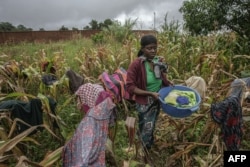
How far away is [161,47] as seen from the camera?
16.3 ft

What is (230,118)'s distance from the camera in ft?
7.14

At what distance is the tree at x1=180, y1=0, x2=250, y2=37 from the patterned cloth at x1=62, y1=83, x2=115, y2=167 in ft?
11.4

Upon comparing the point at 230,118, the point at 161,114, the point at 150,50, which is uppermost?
the point at 150,50

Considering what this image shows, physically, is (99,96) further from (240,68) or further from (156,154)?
(240,68)

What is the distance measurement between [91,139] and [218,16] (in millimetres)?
4152

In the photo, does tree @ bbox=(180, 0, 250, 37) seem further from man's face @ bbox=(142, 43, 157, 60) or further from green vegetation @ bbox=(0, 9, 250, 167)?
man's face @ bbox=(142, 43, 157, 60)

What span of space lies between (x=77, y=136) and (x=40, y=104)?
1.80 feet

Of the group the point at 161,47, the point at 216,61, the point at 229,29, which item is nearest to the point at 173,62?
the point at 161,47

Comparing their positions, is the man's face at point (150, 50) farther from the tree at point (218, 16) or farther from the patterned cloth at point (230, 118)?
the tree at point (218, 16)

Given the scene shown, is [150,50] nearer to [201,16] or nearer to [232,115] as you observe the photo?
[232,115]

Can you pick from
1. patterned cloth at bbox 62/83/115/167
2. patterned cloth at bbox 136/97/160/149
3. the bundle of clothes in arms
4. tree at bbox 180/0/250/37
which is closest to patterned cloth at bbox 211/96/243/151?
the bundle of clothes in arms

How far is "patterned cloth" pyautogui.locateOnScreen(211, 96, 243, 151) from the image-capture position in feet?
7.05

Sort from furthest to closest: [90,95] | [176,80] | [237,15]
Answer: [237,15] < [176,80] < [90,95]

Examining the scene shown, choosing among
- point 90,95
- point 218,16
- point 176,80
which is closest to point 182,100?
point 90,95
